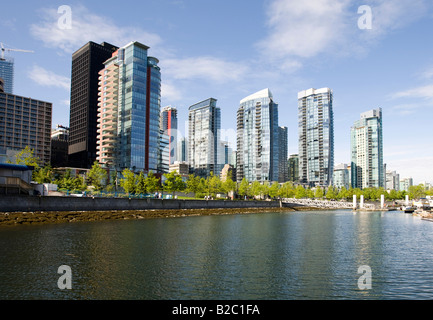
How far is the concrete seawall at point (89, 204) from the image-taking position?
69125 mm

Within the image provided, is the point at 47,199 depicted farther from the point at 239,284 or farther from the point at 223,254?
the point at 239,284

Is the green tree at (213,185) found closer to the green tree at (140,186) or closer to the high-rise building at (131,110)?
the green tree at (140,186)

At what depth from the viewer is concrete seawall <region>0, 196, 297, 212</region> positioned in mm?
69125

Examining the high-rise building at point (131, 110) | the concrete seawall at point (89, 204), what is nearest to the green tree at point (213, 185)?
the concrete seawall at point (89, 204)

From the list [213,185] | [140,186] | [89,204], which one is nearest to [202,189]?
[213,185]

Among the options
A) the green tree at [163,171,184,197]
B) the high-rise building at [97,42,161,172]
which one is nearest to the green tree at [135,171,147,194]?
the green tree at [163,171,184,197]

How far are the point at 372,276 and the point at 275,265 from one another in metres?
8.22

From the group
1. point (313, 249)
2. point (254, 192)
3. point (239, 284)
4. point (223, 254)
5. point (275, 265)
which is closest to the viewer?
point (239, 284)

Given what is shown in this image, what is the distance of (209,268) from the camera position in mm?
29359

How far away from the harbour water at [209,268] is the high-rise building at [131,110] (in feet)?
466

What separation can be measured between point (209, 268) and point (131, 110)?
16604cm

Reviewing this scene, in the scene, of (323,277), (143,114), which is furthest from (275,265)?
(143,114)

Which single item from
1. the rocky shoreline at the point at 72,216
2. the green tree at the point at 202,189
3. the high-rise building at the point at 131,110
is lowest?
the rocky shoreline at the point at 72,216
